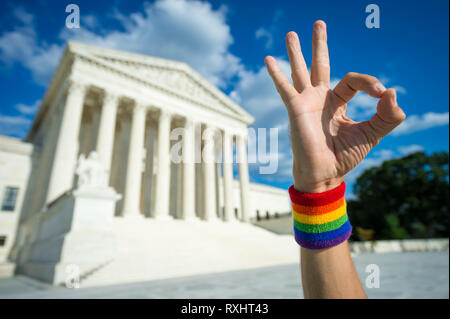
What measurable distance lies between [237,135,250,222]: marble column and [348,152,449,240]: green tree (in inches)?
1043

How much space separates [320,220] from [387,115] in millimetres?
843

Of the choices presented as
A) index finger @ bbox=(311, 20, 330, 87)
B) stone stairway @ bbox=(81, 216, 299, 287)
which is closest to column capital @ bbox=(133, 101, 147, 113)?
stone stairway @ bbox=(81, 216, 299, 287)

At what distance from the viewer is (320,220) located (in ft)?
6.11

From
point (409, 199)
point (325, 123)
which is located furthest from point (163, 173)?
point (409, 199)

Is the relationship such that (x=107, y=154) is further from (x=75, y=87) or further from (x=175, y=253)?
(x=175, y=253)

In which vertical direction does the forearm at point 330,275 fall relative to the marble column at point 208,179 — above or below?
below

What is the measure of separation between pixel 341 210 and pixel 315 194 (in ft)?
0.77

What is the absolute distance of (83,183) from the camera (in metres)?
15.1

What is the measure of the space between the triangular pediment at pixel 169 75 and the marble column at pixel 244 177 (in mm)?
4136

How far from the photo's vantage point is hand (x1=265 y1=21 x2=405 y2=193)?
6.05ft

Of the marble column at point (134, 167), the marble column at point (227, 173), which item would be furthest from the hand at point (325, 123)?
the marble column at point (227, 173)

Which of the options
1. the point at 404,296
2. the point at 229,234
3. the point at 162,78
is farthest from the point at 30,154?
the point at 404,296

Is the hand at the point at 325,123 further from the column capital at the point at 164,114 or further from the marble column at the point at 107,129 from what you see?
the column capital at the point at 164,114

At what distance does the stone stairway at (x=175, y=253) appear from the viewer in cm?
1353
